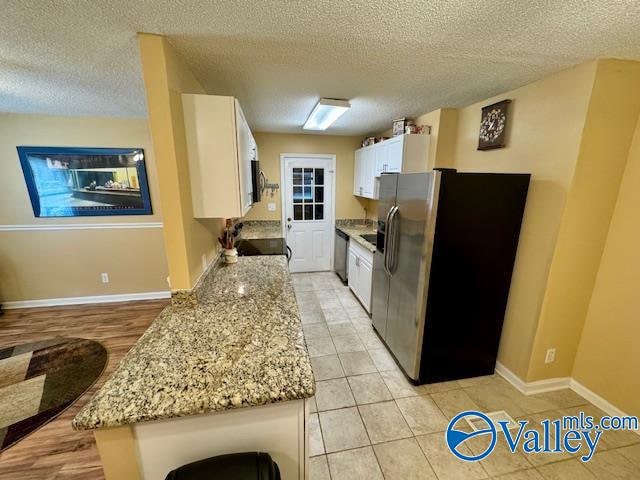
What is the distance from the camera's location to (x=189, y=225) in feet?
5.24

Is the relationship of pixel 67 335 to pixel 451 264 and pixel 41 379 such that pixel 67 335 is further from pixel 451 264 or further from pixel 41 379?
pixel 451 264

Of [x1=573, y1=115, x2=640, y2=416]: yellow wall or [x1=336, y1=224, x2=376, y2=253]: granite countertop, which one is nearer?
[x1=573, y1=115, x2=640, y2=416]: yellow wall

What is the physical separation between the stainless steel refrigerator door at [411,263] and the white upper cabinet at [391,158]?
86cm

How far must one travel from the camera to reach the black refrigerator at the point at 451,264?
183 cm

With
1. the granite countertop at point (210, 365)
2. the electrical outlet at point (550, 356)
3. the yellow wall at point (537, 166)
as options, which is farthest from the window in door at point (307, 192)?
the electrical outlet at point (550, 356)

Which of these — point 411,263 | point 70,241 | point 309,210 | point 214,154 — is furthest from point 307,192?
point 70,241

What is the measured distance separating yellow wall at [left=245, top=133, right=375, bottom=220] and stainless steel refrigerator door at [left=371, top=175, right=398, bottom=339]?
193 cm

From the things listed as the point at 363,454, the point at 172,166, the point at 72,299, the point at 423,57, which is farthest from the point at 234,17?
the point at 72,299

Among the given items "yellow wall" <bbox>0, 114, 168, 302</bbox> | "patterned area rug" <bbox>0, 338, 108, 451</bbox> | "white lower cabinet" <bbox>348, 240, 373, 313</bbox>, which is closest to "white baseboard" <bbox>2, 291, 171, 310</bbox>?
"yellow wall" <bbox>0, 114, 168, 302</bbox>

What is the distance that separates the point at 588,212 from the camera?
176 cm

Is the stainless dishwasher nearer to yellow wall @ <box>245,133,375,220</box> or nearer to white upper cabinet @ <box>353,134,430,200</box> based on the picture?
yellow wall @ <box>245,133,375,220</box>

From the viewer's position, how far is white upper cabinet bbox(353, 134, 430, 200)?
2.86m

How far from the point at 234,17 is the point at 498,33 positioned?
130cm

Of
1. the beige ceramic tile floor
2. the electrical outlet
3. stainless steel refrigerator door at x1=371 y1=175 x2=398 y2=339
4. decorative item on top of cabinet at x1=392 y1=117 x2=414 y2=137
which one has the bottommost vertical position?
the beige ceramic tile floor
